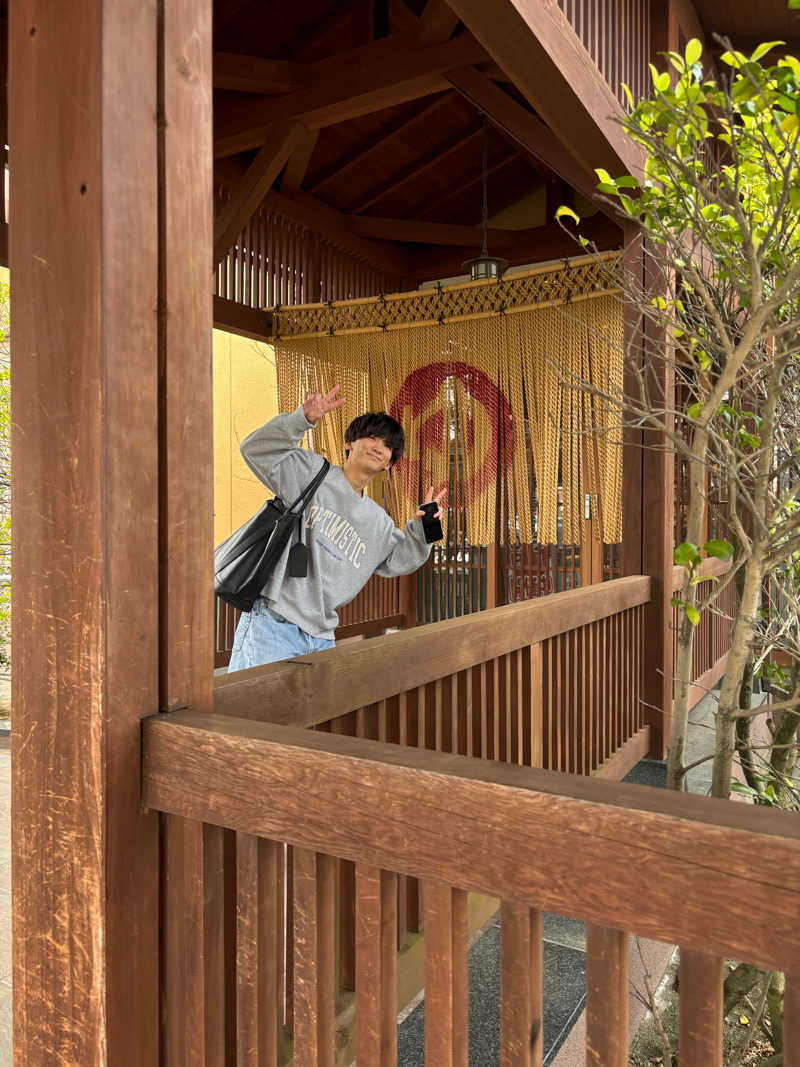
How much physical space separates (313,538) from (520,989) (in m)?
1.61

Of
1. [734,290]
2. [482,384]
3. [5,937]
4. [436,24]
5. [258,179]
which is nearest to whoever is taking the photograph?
[734,290]

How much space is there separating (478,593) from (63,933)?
5.45 meters

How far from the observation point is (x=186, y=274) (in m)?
1.20

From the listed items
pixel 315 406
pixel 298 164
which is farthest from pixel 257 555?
→ pixel 298 164

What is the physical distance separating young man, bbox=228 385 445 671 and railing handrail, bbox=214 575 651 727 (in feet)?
1.42

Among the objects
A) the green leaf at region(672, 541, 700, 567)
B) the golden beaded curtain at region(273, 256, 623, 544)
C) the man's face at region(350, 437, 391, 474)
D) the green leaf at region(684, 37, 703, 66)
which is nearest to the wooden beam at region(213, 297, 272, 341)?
the golden beaded curtain at region(273, 256, 623, 544)

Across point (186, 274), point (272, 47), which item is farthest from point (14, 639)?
point (272, 47)

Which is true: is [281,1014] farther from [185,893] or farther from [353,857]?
[353,857]

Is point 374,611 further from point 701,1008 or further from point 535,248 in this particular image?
point 701,1008

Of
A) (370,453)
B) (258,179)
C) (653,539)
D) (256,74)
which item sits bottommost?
(653,539)

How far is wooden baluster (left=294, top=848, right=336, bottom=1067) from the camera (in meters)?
1.06

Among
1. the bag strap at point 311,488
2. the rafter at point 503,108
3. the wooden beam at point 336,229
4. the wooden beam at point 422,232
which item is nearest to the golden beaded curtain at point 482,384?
the rafter at point 503,108

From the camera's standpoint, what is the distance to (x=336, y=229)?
600cm

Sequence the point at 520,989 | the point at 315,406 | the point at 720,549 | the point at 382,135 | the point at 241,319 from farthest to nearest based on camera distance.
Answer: the point at 382,135
the point at 241,319
the point at 315,406
the point at 720,549
the point at 520,989
